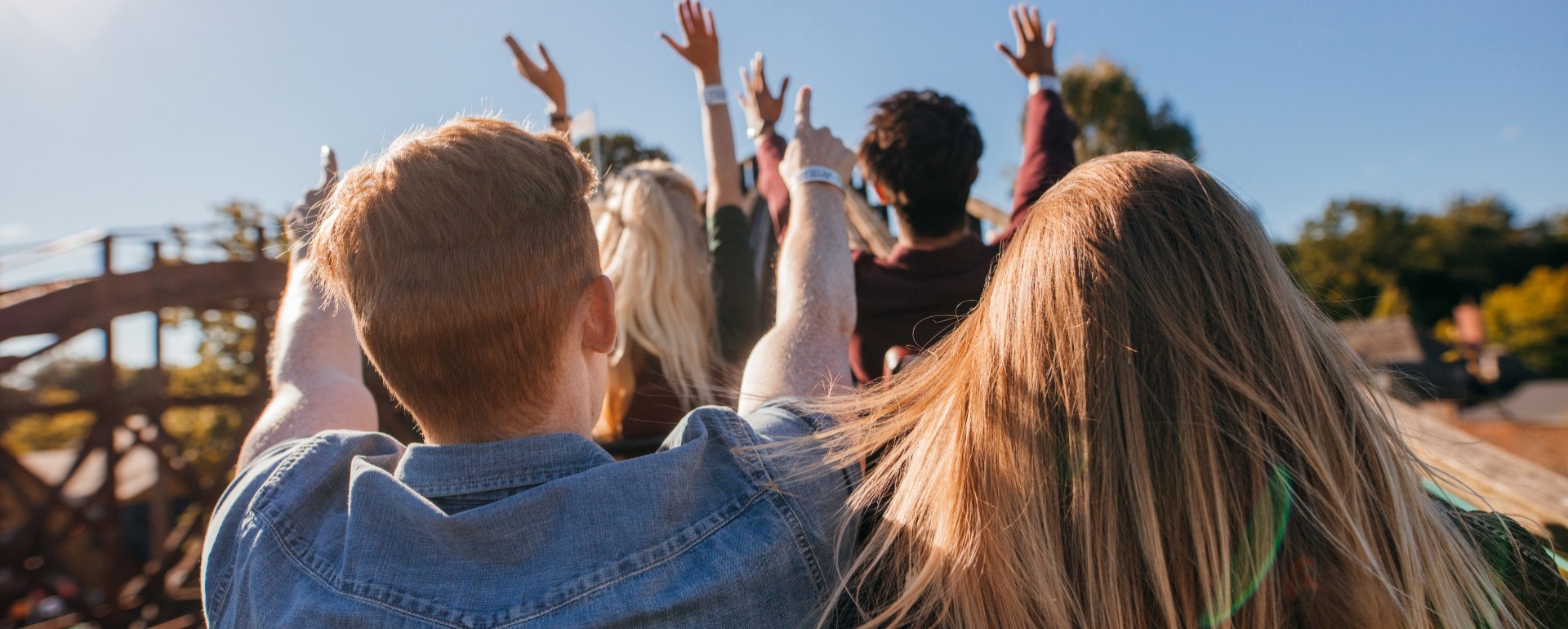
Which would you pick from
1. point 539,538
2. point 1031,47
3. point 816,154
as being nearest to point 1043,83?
point 1031,47

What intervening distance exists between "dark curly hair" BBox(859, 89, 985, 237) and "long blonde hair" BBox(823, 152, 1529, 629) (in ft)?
3.48

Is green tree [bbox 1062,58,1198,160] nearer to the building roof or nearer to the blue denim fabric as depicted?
the building roof

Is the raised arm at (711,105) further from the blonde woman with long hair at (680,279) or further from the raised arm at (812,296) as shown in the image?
the raised arm at (812,296)

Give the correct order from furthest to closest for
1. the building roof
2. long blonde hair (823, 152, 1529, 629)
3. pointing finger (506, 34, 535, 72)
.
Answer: the building roof
pointing finger (506, 34, 535, 72)
long blonde hair (823, 152, 1529, 629)

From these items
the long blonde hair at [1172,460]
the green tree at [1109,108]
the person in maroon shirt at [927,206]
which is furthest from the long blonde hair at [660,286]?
the green tree at [1109,108]

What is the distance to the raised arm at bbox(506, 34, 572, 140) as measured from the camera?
2.64 metres

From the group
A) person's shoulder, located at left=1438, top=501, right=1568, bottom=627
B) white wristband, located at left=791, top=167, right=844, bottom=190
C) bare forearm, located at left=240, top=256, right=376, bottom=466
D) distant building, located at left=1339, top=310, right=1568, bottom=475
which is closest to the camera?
person's shoulder, located at left=1438, top=501, right=1568, bottom=627

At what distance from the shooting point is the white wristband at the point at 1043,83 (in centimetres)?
232

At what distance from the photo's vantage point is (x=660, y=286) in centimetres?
230

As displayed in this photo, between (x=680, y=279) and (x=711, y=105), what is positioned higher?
(x=711, y=105)

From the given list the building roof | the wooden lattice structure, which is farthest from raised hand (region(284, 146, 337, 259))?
the building roof

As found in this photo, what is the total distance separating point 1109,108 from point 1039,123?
2073 centimetres

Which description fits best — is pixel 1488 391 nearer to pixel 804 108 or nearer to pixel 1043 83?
pixel 1043 83

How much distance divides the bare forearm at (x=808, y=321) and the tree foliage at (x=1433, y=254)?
60410 millimetres
